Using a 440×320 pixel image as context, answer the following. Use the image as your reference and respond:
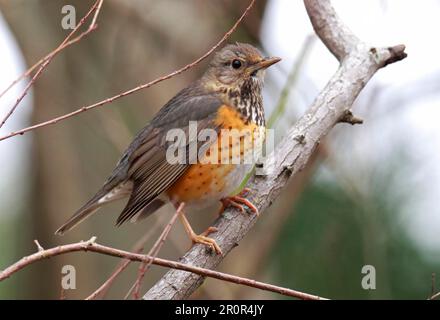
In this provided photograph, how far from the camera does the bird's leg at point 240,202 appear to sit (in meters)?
4.76

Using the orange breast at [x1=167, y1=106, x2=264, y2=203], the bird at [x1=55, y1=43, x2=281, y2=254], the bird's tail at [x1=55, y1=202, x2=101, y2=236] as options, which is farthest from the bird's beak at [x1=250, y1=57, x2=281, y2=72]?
the bird's tail at [x1=55, y1=202, x2=101, y2=236]

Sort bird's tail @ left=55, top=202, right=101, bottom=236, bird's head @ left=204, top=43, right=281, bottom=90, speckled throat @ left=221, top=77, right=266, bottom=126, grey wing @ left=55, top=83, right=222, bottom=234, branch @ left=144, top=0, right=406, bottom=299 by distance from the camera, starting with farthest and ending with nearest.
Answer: bird's head @ left=204, top=43, right=281, bottom=90 < speckled throat @ left=221, top=77, right=266, bottom=126 < bird's tail @ left=55, top=202, right=101, bottom=236 < grey wing @ left=55, top=83, right=222, bottom=234 < branch @ left=144, top=0, right=406, bottom=299

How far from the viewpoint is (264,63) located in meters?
5.62

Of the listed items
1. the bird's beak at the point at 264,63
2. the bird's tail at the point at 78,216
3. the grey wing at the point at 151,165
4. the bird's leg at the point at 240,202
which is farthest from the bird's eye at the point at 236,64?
Answer: the bird's tail at the point at 78,216

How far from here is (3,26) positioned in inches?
297

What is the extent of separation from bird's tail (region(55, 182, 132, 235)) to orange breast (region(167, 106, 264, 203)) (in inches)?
17.6

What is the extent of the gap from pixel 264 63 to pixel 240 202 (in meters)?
1.35

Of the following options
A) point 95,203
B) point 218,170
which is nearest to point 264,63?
point 218,170

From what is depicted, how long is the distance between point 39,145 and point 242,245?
107 inches

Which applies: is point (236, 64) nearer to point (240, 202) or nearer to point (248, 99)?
point (248, 99)

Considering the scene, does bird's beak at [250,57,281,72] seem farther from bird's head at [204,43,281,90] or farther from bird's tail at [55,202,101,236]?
bird's tail at [55,202,101,236]

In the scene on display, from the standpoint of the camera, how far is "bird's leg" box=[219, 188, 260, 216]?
476cm

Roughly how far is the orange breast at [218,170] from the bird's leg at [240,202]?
0.21ft

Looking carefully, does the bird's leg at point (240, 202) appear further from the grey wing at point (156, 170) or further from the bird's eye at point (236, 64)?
the bird's eye at point (236, 64)
